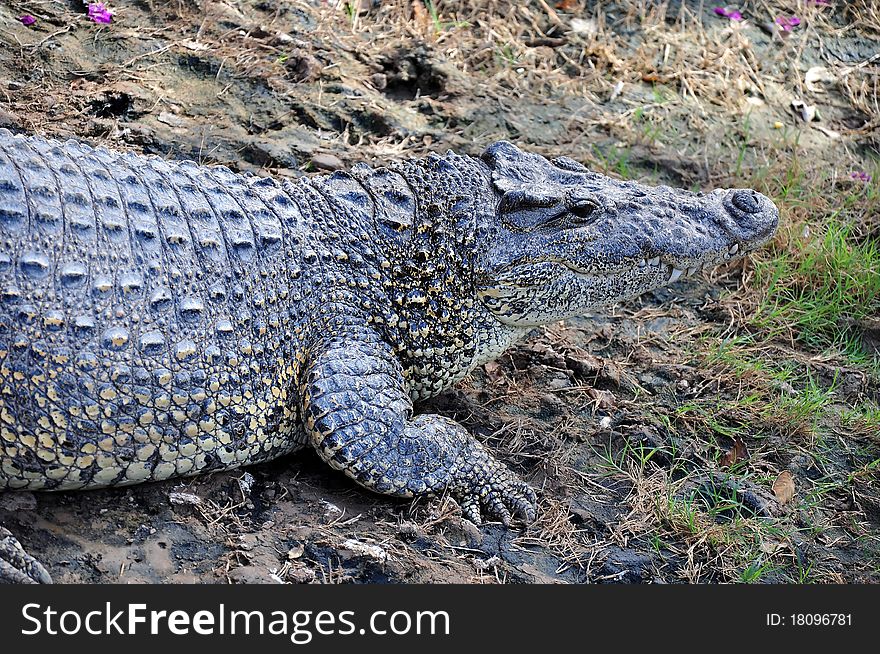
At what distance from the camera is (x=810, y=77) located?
23.3ft

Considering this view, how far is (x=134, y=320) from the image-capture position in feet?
10.7

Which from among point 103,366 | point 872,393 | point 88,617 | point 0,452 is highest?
point 103,366

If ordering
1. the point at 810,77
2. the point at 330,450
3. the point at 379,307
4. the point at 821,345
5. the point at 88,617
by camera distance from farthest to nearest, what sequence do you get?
the point at 810,77, the point at 821,345, the point at 379,307, the point at 330,450, the point at 88,617

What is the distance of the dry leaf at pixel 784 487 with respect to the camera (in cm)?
409

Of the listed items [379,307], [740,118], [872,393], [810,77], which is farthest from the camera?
[810,77]

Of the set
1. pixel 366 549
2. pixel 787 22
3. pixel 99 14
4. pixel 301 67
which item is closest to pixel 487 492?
pixel 366 549

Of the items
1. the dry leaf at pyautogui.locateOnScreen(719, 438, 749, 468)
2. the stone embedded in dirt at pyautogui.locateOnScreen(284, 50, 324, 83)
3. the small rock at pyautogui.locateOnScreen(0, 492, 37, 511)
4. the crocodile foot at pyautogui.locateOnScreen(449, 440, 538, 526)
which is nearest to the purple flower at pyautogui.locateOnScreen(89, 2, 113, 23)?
the stone embedded in dirt at pyautogui.locateOnScreen(284, 50, 324, 83)

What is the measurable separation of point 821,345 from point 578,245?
194cm

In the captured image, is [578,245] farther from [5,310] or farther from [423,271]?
[5,310]

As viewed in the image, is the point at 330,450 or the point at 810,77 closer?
the point at 330,450

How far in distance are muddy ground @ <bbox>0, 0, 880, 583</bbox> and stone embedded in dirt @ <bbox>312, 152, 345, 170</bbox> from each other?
14 mm

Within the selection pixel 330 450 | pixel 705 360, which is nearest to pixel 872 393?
pixel 705 360

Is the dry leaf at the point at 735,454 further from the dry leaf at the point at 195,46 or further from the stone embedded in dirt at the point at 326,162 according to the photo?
the dry leaf at the point at 195,46

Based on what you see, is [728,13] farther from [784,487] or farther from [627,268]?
[784,487]
